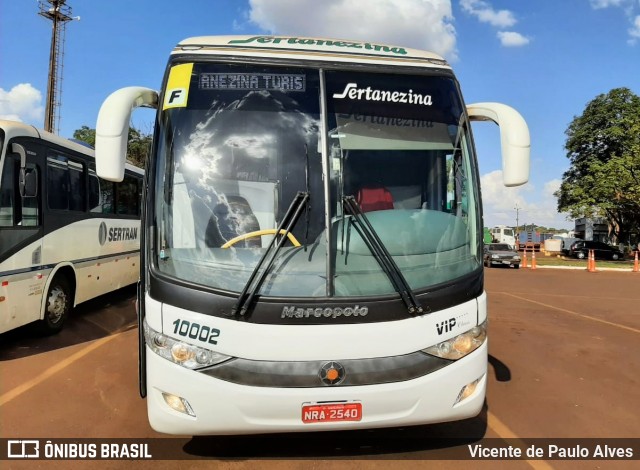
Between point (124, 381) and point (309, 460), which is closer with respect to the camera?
point (309, 460)

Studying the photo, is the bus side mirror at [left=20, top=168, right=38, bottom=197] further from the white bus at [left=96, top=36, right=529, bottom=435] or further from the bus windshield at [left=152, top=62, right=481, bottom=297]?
the bus windshield at [left=152, top=62, right=481, bottom=297]

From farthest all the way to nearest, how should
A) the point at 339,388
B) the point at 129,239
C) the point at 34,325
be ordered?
1. the point at 129,239
2. the point at 34,325
3. the point at 339,388

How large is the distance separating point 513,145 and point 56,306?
6.96 metres

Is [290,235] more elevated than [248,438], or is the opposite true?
[290,235]

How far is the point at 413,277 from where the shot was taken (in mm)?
3277

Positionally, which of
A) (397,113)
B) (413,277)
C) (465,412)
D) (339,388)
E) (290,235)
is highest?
(397,113)

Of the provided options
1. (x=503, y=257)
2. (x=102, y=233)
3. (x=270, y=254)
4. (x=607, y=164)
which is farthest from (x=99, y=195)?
(x=607, y=164)

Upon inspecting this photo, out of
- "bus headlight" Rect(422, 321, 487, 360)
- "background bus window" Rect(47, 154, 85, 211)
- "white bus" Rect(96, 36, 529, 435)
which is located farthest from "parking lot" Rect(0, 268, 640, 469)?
"background bus window" Rect(47, 154, 85, 211)

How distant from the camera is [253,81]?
352cm

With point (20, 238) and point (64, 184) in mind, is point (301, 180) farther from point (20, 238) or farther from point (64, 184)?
point (64, 184)

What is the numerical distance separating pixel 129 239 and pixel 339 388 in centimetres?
907

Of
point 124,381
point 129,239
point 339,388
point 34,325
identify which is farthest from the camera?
point 129,239

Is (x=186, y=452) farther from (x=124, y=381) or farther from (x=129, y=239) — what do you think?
(x=129, y=239)

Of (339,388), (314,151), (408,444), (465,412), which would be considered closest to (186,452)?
(339,388)
